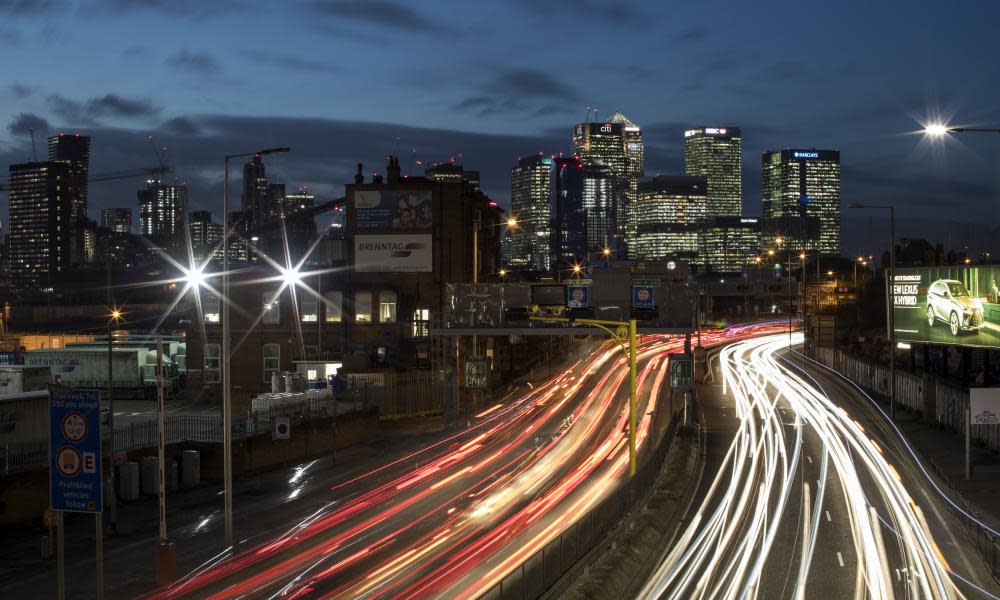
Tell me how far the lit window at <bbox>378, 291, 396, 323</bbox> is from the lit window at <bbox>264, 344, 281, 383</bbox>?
735 centimetres

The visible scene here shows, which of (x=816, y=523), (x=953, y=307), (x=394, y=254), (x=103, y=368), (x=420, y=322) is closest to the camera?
(x=816, y=523)

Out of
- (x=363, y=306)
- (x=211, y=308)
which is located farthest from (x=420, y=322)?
(x=211, y=308)

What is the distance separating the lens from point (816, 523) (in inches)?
1036

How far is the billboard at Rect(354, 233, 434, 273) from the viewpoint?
6288 centimetres

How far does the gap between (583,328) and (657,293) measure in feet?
16.8

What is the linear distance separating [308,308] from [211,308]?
7.42 m

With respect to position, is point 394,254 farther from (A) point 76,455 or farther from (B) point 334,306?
(A) point 76,455

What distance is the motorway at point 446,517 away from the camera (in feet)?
67.2

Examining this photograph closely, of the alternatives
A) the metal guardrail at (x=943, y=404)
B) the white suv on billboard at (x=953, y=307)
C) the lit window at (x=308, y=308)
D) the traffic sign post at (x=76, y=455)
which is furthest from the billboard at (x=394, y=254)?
the traffic sign post at (x=76, y=455)

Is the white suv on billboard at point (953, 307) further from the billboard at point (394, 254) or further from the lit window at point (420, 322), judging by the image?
the billboard at point (394, 254)

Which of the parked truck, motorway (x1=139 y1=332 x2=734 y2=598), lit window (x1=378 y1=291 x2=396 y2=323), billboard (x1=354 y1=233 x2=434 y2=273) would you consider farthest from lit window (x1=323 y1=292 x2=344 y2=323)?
motorway (x1=139 y1=332 x2=734 y2=598)

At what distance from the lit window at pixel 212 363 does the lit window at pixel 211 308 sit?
6.72 feet

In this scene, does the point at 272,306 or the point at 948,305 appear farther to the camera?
the point at 272,306

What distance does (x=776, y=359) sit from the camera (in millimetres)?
83562
